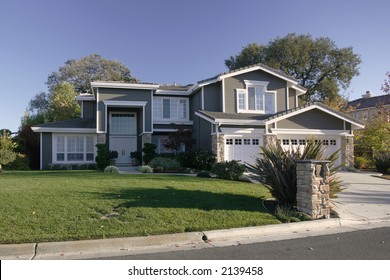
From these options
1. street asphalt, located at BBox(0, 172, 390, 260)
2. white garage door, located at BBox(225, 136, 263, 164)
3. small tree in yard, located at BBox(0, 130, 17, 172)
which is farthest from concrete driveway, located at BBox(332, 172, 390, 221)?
small tree in yard, located at BBox(0, 130, 17, 172)

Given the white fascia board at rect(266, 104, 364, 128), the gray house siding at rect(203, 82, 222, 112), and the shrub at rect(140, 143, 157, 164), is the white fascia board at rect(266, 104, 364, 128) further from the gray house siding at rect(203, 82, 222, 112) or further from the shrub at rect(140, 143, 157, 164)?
the shrub at rect(140, 143, 157, 164)

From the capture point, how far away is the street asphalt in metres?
5.98

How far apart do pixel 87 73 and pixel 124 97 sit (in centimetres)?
3227

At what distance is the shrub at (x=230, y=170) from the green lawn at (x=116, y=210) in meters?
2.94

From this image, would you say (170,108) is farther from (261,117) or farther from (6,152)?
(6,152)

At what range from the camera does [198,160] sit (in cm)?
1988

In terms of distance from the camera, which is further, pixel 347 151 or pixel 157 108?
pixel 157 108

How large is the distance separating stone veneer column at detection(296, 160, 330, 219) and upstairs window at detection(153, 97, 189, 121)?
57.0 ft

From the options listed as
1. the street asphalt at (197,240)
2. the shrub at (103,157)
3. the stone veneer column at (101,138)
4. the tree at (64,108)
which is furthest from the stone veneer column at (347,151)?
the tree at (64,108)

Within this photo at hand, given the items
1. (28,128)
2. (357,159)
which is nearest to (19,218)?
(28,128)

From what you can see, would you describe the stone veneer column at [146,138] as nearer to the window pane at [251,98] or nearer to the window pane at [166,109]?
the window pane at [166,109]

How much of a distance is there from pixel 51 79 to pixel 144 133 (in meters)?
36.9

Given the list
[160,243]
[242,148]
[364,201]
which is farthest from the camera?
[242,148]

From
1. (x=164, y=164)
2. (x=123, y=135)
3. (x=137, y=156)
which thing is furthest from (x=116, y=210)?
(x=123, y=135)
